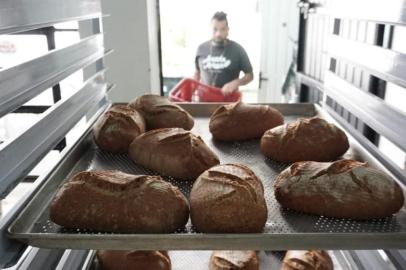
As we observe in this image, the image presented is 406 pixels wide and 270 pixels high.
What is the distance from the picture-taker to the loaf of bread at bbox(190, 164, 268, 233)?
67cm

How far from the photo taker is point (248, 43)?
3.34 meters

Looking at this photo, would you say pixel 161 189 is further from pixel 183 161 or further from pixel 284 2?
pixel 284 2

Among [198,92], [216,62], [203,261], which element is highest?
[216,62]

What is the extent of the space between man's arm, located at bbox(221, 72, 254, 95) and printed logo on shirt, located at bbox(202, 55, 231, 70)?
0.16 m

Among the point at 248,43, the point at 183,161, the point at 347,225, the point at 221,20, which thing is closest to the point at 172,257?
the point at 183,161

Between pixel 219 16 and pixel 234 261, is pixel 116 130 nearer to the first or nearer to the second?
pixel 234 261

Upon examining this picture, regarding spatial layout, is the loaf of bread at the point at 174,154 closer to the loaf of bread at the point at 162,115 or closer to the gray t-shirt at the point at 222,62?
the loaf of bread at the point at 162,115

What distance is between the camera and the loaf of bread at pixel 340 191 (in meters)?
0.71

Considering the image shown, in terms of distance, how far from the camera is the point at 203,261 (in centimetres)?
107

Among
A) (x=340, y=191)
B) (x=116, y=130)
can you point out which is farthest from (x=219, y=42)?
(x=340, y=191)

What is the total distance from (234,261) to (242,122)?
380 mm

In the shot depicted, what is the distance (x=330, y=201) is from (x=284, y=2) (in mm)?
2383

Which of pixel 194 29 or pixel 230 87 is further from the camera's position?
pixel 194 29

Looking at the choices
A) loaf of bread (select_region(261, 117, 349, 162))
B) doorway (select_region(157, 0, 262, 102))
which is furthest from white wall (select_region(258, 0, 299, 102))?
loaf of bread (select_region(261, 117, 349, 162))
